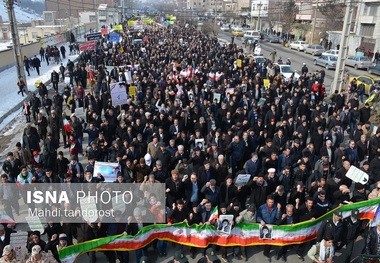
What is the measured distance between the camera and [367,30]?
4000 cm

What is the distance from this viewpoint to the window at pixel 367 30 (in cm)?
3897

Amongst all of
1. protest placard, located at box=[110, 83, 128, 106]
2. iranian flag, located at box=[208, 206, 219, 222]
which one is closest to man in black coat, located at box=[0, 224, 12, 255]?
iranian flag, located at box=[208, 206, 219, 222]

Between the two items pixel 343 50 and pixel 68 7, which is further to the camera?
pixel 68 7

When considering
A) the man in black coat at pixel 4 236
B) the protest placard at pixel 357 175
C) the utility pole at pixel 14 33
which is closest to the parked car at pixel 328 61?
the utility pole at pixel 14 33

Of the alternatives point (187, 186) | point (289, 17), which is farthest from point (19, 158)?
point (289, 17)

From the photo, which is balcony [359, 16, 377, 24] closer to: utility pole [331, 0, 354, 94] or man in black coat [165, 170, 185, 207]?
utility pole [331, 0, 354, 94]

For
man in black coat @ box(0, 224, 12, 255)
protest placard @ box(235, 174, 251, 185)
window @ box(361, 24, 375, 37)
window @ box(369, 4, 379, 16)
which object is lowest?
man in black coat @ box(0, 224, 12, 255)

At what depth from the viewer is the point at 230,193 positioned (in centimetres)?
768

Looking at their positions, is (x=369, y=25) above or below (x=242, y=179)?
above

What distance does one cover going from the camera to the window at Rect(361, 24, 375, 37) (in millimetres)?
38969

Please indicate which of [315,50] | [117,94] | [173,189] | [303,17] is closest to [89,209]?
[173,189]

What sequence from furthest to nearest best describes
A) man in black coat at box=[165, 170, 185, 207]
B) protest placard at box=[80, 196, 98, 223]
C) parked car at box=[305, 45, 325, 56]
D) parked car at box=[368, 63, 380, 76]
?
parked car at box=[305, 45, 325, 56]
parked car at box=[368, 63, 380, 76]
man in black coat at box=[165, 170, 185, 207]
protest placard at box=[80, 196, 98, 223]

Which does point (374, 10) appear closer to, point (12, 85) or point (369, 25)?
point (369, 25)

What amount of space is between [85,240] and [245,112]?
7566mm
